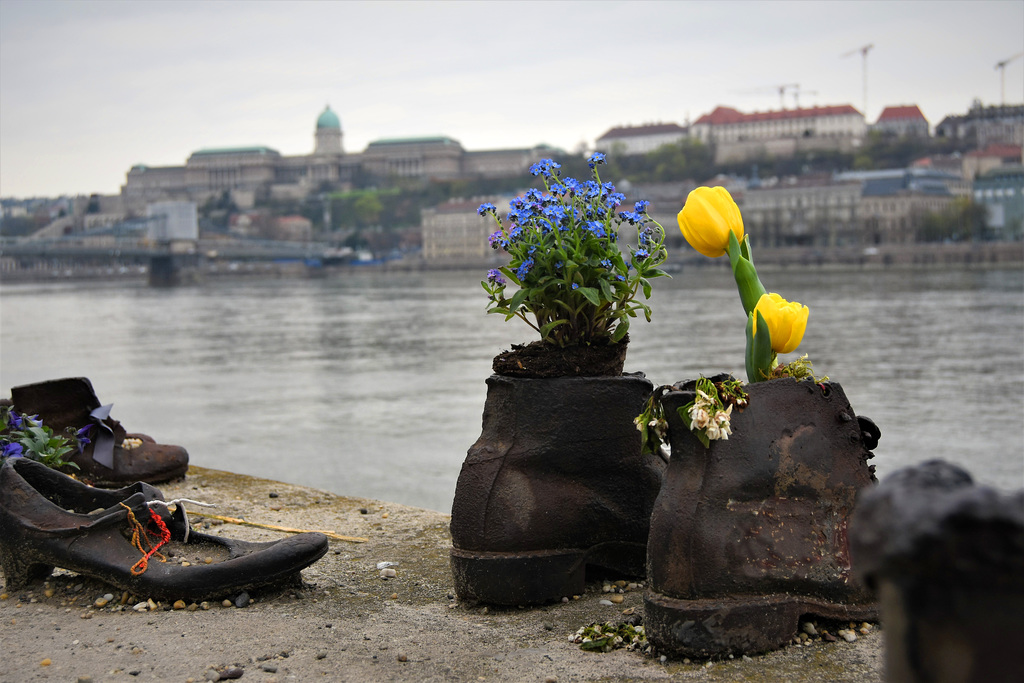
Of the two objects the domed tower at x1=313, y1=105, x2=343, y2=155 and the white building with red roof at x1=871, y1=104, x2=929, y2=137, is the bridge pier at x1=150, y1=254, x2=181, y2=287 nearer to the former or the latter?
the domed tower at x1=313, y1=105, x2=343, y2=155

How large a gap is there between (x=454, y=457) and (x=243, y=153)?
139041mm

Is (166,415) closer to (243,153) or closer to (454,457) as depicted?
(454,457)

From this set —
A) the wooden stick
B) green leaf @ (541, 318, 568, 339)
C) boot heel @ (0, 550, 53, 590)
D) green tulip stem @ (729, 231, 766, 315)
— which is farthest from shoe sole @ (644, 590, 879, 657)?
boot heel @ (0, 550, 53, 590)

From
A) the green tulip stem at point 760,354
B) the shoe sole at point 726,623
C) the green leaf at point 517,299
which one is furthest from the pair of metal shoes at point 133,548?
the green tulip stem at point 760,354

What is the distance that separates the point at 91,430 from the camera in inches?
176

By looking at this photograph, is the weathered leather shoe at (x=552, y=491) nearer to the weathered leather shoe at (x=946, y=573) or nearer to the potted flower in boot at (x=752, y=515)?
the potted flower in boot at (x=752, y=515)

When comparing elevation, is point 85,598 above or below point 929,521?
below

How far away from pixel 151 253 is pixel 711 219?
2851 inches

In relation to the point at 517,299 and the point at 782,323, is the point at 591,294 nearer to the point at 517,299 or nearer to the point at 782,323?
the point at 517,299

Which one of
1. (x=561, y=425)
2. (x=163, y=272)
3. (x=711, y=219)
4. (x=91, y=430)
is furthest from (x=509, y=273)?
(x=163, y=272)

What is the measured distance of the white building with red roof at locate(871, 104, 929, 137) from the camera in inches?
4599

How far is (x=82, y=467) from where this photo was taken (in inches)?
172

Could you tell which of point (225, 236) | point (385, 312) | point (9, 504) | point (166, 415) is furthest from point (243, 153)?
point (9, 504)

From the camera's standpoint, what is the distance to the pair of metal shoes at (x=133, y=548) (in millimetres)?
3041
